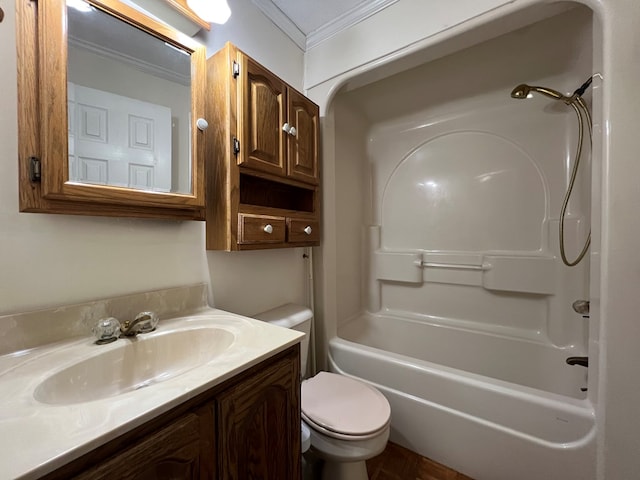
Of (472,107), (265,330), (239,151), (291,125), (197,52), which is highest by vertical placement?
(472,107)

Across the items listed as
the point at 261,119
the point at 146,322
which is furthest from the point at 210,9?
the point at 146,322

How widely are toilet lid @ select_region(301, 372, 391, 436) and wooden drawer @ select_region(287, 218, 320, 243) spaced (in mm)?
700

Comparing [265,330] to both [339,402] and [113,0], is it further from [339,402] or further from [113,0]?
[113,0]

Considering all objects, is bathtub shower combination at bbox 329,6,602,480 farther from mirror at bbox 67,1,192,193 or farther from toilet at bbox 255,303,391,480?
mirror at bbox 67,1,192,193

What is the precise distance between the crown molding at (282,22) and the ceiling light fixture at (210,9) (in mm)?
477

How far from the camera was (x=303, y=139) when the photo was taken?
132 cm

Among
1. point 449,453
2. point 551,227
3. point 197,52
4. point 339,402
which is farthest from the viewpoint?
point 551,227

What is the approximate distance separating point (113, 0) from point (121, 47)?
0.37 feet

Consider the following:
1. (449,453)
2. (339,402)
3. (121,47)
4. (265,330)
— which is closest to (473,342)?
(449,453)

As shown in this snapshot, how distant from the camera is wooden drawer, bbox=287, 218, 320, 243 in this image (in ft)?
4.12

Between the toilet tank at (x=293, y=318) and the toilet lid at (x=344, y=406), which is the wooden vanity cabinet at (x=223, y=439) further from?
the toilet tank at (x=293, y=318)

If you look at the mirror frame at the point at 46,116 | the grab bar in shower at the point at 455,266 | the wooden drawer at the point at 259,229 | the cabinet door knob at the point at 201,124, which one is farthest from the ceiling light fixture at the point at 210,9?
the grab bar in shower at the point at 455,266

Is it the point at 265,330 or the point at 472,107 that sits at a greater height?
the point at 472,107

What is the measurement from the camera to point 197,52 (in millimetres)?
946
